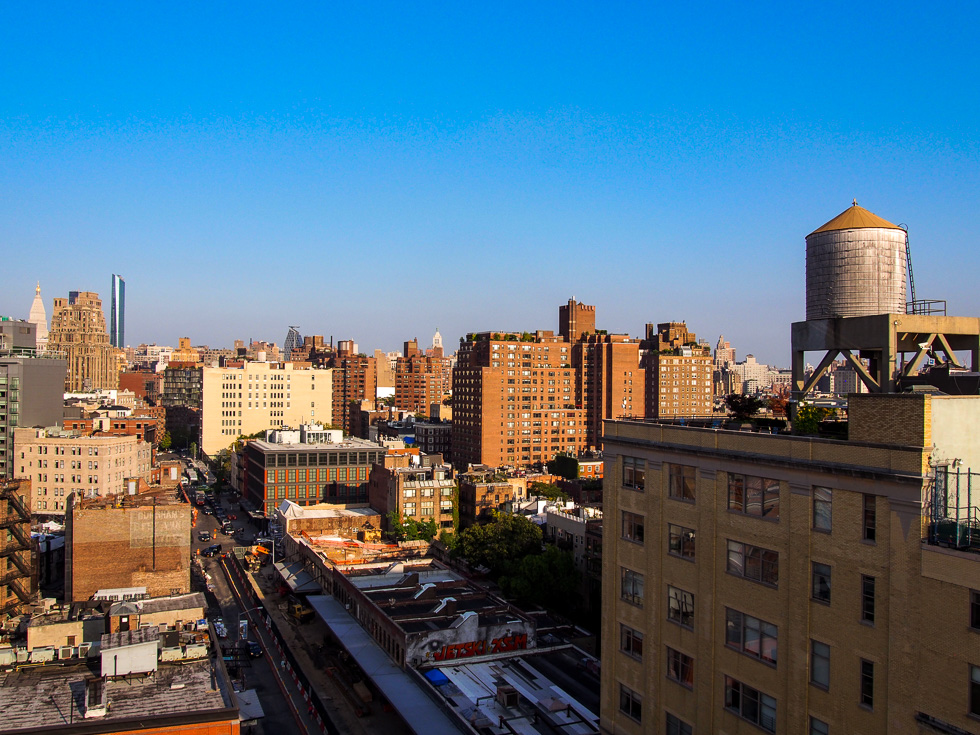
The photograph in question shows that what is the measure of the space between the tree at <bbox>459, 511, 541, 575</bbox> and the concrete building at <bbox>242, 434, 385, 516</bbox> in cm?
4007

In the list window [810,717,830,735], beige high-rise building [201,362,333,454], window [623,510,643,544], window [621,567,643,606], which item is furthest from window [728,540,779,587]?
beige high-rise building [201,362,333,454]

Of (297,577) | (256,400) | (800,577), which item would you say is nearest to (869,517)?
(800,577)

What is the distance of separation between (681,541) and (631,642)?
3987 mm

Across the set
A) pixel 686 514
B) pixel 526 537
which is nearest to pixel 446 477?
pixel 526 537

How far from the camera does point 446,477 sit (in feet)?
318

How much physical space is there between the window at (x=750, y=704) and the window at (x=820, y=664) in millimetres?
1477

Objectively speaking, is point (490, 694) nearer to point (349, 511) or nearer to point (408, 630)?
point (408, 630)

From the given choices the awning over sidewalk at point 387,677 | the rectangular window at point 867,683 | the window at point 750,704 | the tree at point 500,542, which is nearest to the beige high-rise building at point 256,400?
the tree at point 500,542

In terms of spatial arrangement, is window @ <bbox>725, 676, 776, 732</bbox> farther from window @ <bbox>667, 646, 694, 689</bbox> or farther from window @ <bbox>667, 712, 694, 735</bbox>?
window @ <bbox>667, 712, 694, 735</bbox>

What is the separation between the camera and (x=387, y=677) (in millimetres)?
46812

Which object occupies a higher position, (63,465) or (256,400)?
(256,400)

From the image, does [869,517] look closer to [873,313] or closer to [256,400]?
[873,313]

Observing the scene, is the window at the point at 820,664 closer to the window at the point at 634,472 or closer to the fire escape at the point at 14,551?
the window at the point at 634,472

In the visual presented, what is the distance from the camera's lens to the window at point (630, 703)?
75.2ft
